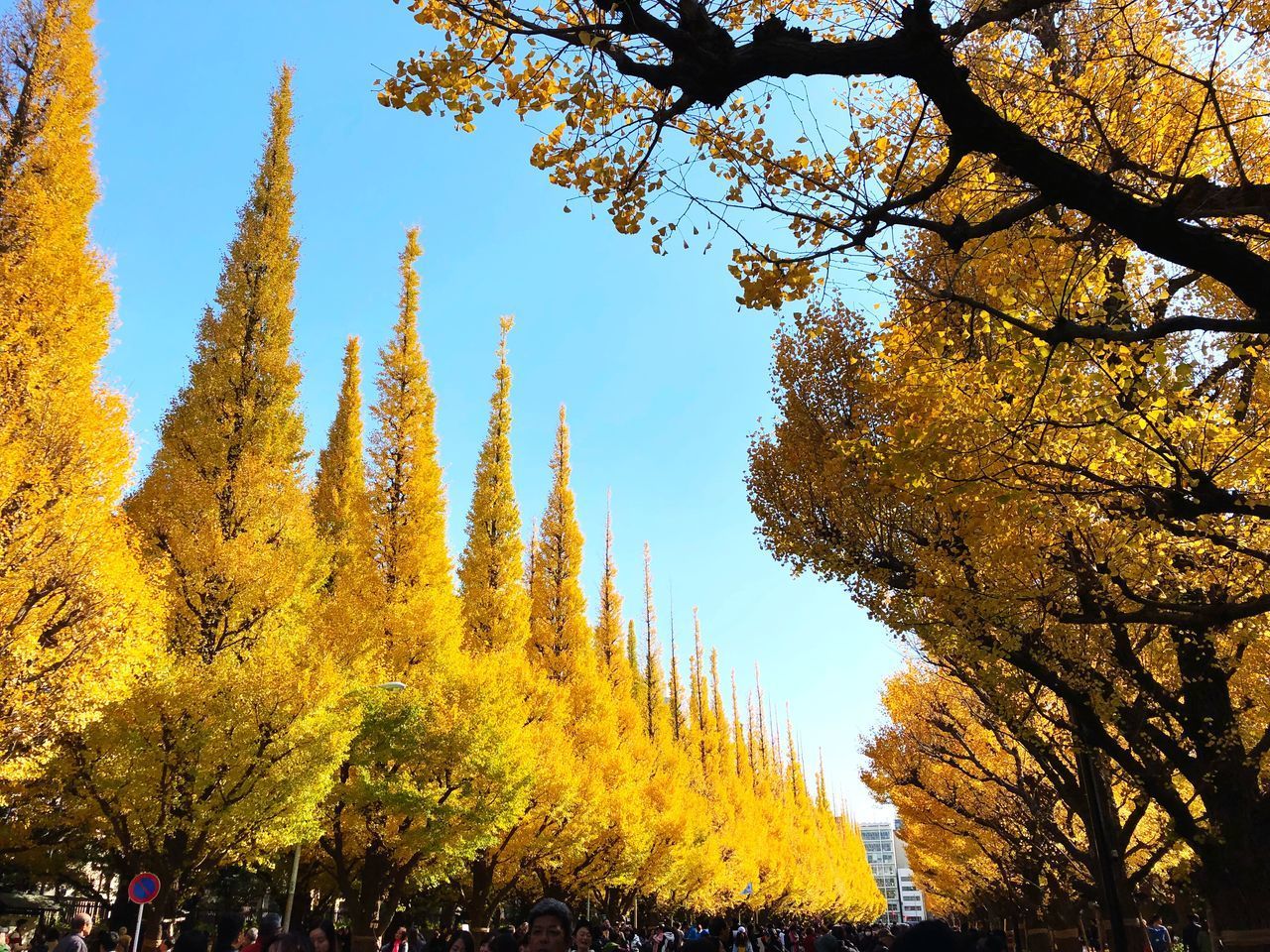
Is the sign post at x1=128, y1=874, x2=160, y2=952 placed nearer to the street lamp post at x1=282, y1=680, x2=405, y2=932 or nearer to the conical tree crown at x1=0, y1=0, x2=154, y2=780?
the conical tree crown at x1=0, y1=0, x2=154, y2=780

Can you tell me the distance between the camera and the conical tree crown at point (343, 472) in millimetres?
22172

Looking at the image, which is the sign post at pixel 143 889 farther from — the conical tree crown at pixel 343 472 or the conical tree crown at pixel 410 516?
the conical tree crown at pixel 343 472

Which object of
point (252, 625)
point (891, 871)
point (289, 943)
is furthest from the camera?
point (891, 871)

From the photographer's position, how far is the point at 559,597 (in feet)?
82.3

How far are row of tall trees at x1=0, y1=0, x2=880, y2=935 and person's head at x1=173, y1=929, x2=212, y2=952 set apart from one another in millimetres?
5236

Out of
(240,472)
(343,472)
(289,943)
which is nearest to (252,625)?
(240,472)

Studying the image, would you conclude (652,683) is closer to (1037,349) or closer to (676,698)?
(676,698)

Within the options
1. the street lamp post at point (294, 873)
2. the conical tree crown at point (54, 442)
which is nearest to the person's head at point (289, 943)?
the conical tree crown at point (54, 442)

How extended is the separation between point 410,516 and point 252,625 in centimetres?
545

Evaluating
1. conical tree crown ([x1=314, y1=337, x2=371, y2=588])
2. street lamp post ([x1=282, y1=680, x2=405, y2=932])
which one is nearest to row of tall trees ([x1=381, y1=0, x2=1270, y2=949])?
street lamp post ([x1=282, y1=680, x2=405, y2=932])

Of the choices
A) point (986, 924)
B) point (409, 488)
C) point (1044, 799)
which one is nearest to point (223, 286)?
point (409, 488)

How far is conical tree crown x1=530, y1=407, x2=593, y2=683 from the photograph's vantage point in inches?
948

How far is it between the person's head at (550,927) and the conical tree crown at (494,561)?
17.2 metres

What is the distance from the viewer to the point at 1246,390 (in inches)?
326
